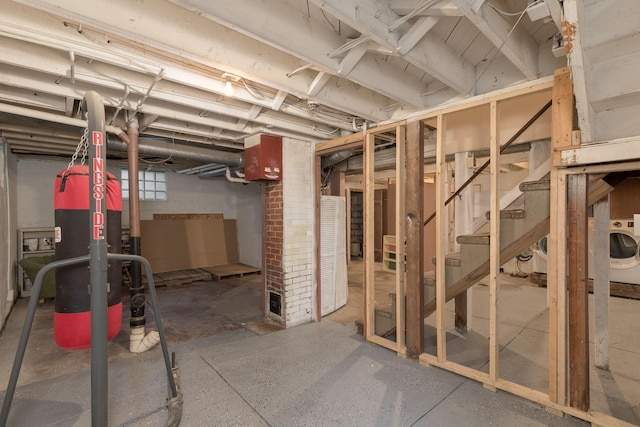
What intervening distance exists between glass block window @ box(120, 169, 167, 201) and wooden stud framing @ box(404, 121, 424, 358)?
5830mm

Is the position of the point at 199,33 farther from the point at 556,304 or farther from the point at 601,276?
the point at 601,276

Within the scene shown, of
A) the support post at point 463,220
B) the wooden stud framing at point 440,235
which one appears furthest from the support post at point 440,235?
the support post at point 463,220

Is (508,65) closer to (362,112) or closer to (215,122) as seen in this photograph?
(362,112)

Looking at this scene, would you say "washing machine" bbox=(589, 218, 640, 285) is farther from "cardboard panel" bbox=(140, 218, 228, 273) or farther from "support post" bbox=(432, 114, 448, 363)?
"cardboard panel" bbox=(140, 218, 228, 273)

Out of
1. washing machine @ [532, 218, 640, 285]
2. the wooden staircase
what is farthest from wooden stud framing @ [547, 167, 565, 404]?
washing machine @ [532, 218, 640, 285]

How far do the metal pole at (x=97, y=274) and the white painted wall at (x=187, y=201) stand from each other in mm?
5372

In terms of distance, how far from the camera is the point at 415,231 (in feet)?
9.27

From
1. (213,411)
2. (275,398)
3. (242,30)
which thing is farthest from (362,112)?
(213,411)

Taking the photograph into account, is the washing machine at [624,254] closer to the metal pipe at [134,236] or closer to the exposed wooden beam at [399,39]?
the exposed wooden beam at [399,39]

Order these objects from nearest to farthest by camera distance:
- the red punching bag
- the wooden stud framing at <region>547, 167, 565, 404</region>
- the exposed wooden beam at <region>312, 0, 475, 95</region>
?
1. the exposed wooden beam at <region>312, 0, 475, 95</region>
2. the red punching bag
3. the wooden stud framing at <region>547, 167, 565, 404</region>

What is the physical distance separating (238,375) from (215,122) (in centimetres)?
244

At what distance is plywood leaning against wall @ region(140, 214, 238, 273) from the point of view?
6312mm

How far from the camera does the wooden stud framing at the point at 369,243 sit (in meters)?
3.18

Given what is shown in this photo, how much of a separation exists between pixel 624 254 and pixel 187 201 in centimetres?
822
